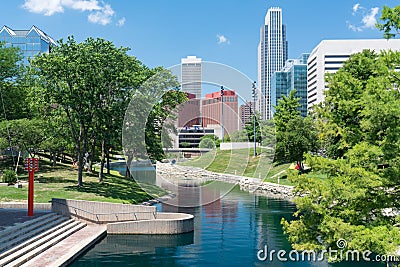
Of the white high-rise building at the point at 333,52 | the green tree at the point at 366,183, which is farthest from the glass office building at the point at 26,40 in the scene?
the green tree at the point at 366,183

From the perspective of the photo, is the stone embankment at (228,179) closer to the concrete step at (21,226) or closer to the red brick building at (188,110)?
the red brick building at (188,110)

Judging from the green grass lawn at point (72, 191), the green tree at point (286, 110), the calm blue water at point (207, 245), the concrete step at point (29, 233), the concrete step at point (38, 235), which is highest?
the green tree at point (286, 110)

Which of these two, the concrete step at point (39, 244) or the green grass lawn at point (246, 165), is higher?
the green grass lawn at point (246, 165)

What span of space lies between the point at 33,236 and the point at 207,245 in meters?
8.01

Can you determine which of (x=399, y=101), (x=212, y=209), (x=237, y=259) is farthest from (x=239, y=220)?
(x=399, y=101)

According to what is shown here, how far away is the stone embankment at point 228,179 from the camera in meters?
43.9

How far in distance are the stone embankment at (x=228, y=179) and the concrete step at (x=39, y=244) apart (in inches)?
870

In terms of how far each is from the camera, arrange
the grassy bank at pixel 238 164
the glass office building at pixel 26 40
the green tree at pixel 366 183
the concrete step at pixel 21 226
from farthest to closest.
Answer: the glass office building at pixel 26 40
the grassy bank at pixel 238 164
the concrete step at pixel 21 226
the green tree at pixel 366 183

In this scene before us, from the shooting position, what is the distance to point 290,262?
17.4 m

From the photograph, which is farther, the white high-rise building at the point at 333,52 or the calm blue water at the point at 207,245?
the white high-rise building at the point at 333,52

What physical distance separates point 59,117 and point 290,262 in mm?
27109

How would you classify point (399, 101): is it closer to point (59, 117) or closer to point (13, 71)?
point (59, 117)

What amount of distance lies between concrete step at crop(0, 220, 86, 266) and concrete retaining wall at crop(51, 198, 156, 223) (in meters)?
0.73

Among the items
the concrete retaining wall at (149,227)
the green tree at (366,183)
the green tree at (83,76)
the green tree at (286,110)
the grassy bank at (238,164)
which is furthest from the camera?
the green tree at (286,110)
